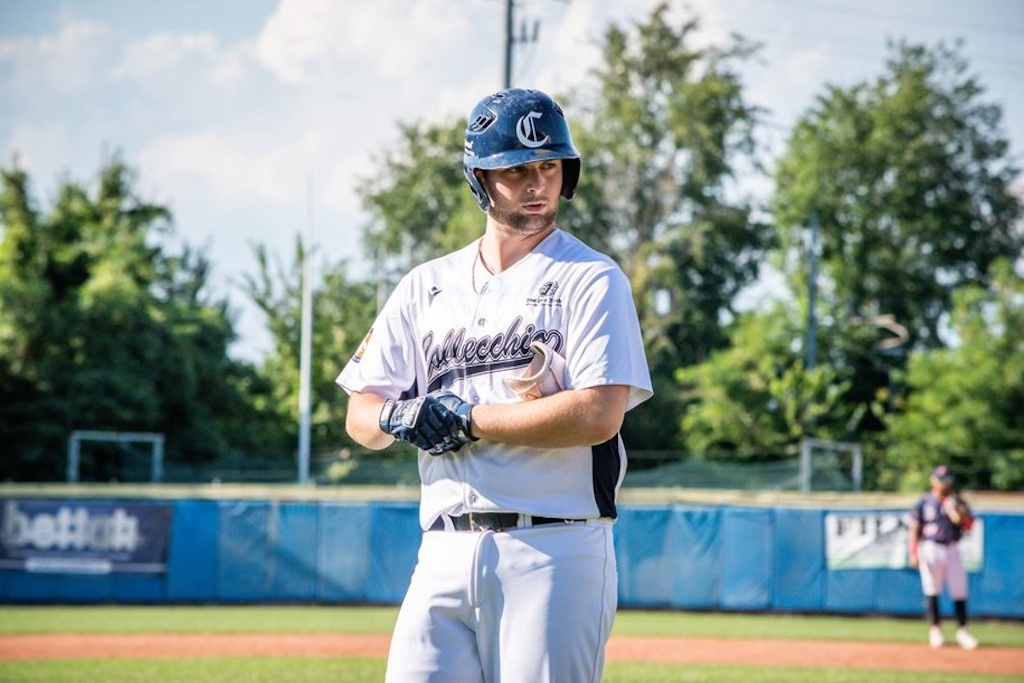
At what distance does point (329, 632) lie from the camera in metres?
14.8

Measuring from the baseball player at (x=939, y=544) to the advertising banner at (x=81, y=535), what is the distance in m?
9.85

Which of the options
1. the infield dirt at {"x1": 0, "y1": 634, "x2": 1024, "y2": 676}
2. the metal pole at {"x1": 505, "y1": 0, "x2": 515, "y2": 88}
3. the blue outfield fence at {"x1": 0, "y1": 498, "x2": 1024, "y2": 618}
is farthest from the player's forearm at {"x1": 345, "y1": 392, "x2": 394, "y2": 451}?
the blue outfield fence at {"x1": 0, "y1": 498, "x2": 1024, "y2": 618}

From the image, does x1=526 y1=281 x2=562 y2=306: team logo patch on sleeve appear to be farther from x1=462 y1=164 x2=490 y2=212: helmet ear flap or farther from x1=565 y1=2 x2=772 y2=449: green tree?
x1=565 y1=2 x2=772 y2=449: green tree

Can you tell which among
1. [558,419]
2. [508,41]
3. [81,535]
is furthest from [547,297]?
[81,535]

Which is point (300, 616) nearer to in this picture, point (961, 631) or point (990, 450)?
point (961, 631)

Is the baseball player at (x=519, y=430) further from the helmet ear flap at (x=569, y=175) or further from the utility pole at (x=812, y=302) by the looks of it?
the utility pole at (x=812, y=302)

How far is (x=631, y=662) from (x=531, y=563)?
9.31 metres

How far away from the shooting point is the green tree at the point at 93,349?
2844cm

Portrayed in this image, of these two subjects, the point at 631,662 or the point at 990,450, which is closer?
the point at 631,662

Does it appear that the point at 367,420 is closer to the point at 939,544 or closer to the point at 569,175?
the point at 569,175

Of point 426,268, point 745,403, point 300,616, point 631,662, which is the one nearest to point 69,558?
point 300,616

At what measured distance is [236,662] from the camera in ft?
37.8

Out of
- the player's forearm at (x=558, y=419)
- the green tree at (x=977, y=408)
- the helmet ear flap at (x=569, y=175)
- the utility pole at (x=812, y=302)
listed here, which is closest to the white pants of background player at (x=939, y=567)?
the helmet ear flap at (x=569, y=175)

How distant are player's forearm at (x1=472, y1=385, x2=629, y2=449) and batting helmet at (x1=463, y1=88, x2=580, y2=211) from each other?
1.91 ft
